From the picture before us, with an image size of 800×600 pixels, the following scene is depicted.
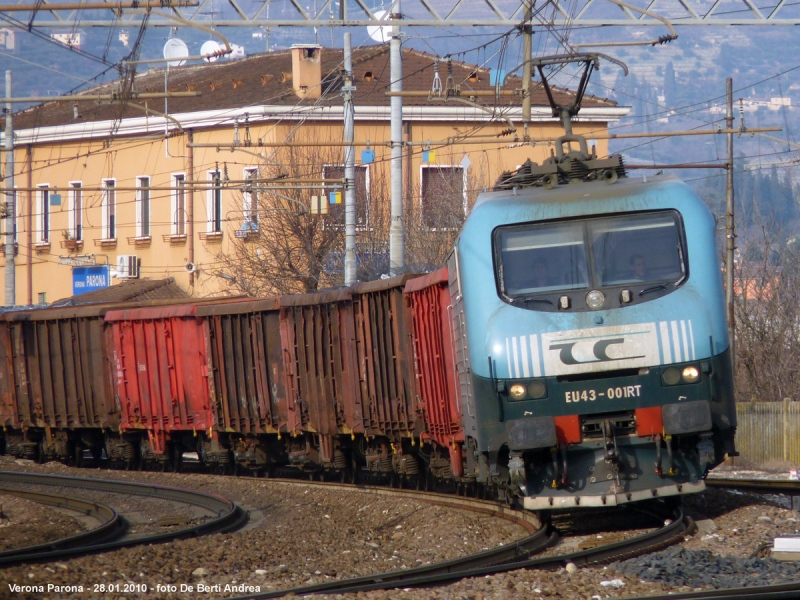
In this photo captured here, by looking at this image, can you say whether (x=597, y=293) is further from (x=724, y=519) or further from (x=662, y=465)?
(x=724, y=519)

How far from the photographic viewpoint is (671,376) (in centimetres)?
1016

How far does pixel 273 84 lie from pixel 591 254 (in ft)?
91.9

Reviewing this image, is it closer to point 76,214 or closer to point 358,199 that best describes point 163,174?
point 76,214

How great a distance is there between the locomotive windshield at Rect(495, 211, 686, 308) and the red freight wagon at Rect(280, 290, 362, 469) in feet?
19.0

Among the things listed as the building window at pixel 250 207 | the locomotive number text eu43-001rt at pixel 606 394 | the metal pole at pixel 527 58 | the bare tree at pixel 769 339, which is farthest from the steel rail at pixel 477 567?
the building window at pixel 250 207

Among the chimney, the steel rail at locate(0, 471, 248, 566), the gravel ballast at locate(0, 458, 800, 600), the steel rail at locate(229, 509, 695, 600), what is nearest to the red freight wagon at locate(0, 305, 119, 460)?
the steel rail at locate(0, 471, 248, 566)

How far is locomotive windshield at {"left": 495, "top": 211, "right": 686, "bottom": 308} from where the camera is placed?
412 inches

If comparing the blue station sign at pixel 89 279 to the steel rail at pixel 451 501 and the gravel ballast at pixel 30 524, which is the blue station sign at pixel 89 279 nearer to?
the steel rail at pixel 451 501

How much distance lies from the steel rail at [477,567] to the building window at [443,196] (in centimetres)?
2132

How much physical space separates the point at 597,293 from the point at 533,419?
1288 millimetres

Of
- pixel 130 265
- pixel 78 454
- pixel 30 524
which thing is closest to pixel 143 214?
pixel 130 265

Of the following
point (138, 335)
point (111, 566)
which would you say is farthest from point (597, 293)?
point (138, 335)

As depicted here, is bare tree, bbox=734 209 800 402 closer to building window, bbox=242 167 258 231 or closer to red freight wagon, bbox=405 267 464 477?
building window, bbox=242 167 258 231

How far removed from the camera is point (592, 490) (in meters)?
10.1
